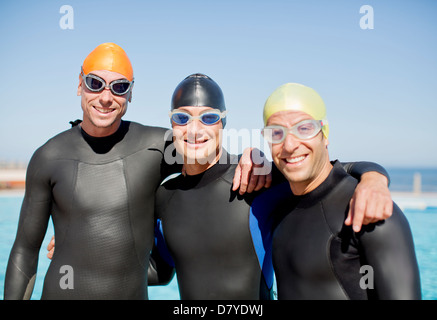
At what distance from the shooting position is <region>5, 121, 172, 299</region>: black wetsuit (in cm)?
256

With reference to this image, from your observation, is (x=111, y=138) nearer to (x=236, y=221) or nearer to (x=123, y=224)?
(x=123, y=224)

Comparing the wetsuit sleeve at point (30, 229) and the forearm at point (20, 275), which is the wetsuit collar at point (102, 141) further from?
the forearm at point (20, 275)

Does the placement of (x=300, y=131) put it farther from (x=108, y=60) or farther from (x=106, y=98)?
(x=108, y=60)

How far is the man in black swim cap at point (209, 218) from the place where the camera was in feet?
8.05

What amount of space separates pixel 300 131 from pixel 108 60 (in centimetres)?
155

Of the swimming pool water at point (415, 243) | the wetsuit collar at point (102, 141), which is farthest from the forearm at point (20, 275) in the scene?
the swimming pool water at point (415, 243)

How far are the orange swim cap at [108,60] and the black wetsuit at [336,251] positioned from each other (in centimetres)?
159

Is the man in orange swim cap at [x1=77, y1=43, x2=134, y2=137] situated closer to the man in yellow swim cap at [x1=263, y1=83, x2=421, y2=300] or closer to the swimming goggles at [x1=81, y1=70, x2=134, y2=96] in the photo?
the swimming goggles at [x1=81, y1=70, x2=134, y2=96]

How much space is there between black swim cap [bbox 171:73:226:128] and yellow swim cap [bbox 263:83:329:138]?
571 millimetres

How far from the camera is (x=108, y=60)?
8.65ft

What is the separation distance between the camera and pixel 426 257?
388 inches
